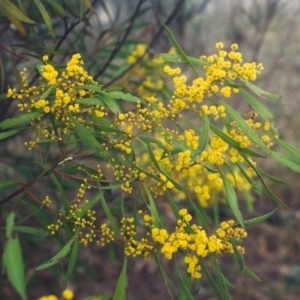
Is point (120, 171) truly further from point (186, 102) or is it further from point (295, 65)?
point (295, 65)

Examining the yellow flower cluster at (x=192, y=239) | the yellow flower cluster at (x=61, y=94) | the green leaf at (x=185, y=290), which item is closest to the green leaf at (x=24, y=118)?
the yellow flower cluster at (x=61, y=94)

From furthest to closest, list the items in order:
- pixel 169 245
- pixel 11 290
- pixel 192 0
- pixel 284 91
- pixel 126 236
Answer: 1. pixel 284 91
2. pixel 192 0
3. pixel 11 290
4. pixel 126 236
5. pixel 169 245

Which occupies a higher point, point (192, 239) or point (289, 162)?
point (289, 162)

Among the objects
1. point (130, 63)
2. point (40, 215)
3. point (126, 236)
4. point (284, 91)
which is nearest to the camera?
point (126, 236)

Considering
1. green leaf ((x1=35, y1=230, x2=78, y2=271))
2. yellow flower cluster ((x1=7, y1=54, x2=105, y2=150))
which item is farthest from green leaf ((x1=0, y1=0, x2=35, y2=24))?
green leaf ((x1=35, y1=230, x2=78, y2=271))

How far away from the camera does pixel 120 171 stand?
155 cm

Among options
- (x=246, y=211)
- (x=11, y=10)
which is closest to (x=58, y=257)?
(x=11, y=10)

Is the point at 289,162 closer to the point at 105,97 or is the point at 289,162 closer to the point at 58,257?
the point at 105,97

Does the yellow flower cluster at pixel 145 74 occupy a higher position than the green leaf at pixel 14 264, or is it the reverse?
the yellow flower cluster at pixel 145 74

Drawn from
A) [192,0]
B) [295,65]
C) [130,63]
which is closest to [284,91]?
[295,65]

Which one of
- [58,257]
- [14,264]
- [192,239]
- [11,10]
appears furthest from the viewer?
[11,10]

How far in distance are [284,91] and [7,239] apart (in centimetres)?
509

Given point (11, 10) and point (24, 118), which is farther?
point (11, 10)

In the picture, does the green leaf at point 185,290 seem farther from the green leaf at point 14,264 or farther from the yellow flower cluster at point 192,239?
the green leaf at point 14,264
